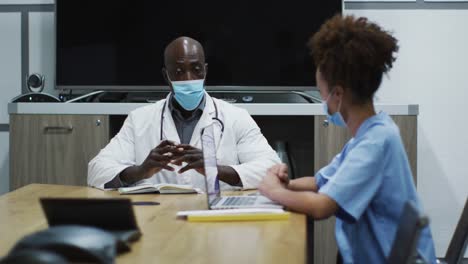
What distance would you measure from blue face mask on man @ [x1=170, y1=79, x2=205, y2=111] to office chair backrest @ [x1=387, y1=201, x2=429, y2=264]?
5.78 feet

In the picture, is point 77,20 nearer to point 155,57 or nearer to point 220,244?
point 155,57

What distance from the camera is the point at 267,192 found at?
1941mm

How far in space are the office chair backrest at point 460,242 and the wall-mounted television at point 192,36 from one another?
6.14 ft

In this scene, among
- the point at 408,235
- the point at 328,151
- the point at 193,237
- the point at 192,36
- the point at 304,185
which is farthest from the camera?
the point at 192,36

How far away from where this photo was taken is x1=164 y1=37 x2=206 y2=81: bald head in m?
2.93

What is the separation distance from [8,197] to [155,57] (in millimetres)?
1738

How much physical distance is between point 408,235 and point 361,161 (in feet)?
2.09

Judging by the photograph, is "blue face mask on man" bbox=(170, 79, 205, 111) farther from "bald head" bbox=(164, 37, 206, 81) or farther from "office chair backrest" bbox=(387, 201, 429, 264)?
"office chair backrest" bbox=(387, 201, 429, 264)

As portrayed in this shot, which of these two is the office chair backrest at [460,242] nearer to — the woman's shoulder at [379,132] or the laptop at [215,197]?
the woman's shoulder at [379,132]

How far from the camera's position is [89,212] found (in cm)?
136

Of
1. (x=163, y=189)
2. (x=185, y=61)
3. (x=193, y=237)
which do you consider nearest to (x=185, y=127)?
(x=185, y=61)

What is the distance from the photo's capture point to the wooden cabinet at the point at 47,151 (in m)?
3.69

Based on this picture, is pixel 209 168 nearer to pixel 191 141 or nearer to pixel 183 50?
pixel 191 141

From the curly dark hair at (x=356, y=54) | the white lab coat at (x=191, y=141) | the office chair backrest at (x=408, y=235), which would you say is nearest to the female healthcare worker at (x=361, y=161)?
the curly dark hair at (x=356, y=54)
